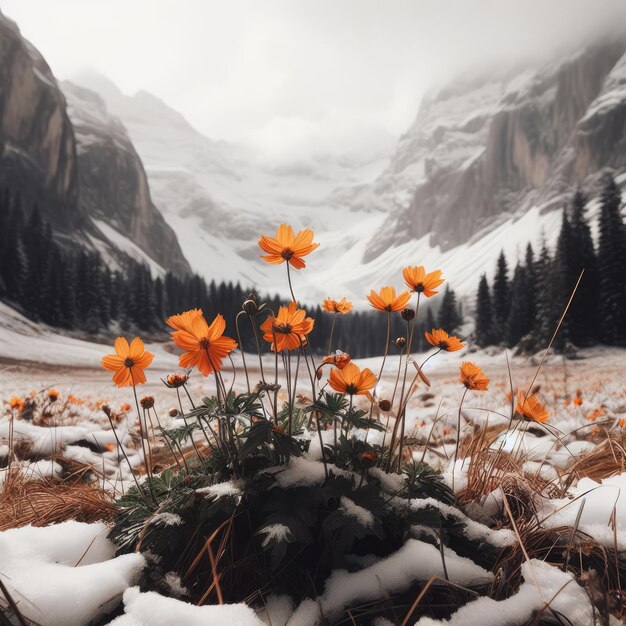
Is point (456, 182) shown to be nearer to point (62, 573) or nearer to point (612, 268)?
point (612, 268)

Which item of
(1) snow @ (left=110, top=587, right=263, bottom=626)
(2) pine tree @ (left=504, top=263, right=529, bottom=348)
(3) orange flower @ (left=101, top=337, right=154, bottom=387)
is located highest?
(2) pine tree @ (left=504, top=263, right=529, bottom=348)

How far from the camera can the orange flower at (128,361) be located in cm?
105

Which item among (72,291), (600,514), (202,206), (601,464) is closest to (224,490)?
(600,514)

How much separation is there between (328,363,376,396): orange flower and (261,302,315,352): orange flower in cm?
Result: 14

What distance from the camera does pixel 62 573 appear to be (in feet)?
2.87

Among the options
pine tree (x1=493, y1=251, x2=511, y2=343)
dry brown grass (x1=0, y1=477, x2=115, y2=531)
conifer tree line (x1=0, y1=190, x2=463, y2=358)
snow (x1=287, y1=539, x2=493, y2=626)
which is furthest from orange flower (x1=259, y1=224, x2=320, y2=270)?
pine tree (x1=493, y1=251, x2=511, y2=343)

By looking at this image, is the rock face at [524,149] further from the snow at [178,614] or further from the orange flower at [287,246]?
the snow at [178,614]

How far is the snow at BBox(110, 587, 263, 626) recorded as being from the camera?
2.37 feet

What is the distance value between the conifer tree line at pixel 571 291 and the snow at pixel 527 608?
31.0ft

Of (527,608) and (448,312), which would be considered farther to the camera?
(448,312)

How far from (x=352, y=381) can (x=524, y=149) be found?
97.6 meters

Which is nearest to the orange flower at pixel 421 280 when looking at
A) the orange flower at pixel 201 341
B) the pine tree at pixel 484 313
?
the orange flower at pixel 201 341

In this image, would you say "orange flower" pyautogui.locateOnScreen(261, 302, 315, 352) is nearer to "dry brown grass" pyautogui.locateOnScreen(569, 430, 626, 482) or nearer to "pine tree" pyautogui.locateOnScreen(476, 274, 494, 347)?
"dry brown grass" pyautogui.locateOnScreen(569, 430, 626, 482)

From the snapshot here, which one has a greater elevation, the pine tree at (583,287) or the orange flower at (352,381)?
the pine tree at (583,287)
